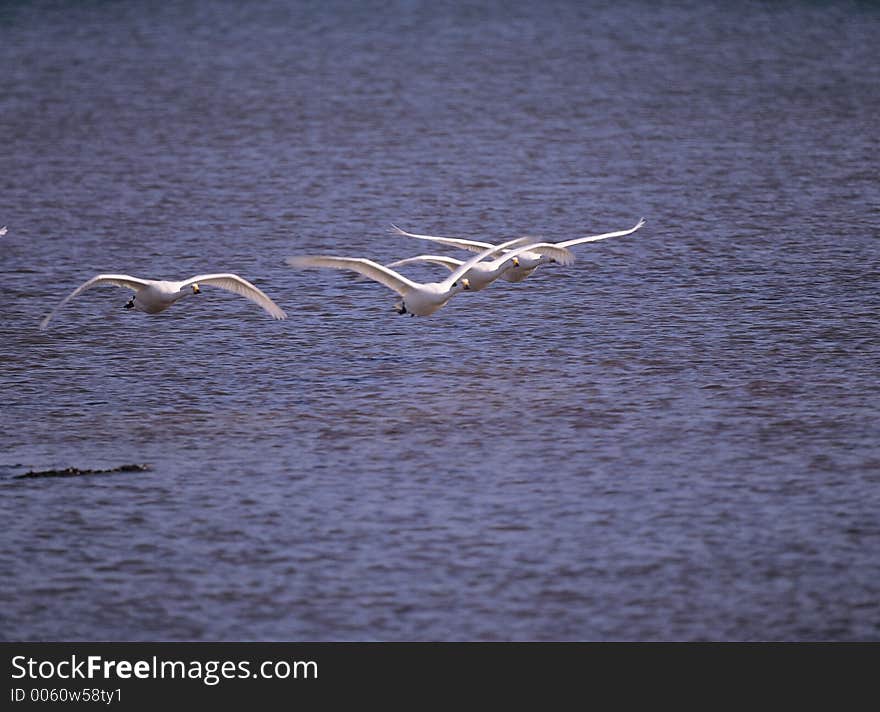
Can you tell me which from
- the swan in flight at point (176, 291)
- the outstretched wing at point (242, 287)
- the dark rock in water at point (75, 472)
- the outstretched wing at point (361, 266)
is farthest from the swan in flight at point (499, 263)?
the dark rock in water at point (75, 472)

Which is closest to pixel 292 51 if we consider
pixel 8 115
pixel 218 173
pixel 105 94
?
pixel 105 94

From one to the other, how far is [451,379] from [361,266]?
3244 millimetres

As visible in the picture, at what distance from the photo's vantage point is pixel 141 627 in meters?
19.4

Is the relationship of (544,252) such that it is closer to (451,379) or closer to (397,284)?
(451,379)

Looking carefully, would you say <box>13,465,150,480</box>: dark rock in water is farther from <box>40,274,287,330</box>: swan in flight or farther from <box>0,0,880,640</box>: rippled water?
<box>40,274,287,330</box>: swan in flight

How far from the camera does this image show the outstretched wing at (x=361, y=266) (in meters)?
24.5

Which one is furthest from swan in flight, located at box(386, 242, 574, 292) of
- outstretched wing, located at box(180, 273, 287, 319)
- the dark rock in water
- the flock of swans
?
the dark rock in water

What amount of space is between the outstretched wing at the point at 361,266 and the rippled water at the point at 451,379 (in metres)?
1.76

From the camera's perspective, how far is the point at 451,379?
28.3m

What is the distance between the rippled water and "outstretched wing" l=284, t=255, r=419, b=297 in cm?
176

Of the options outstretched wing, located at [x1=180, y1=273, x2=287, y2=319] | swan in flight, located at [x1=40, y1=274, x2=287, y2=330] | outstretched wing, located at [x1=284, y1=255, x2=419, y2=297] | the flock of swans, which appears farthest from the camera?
swan in flight, located at [x1=40, y1=274, x2=287, y2=330]

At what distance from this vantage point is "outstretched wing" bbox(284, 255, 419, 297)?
24484mm

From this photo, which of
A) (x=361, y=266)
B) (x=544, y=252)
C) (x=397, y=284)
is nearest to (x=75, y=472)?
(x=361, y=266)
